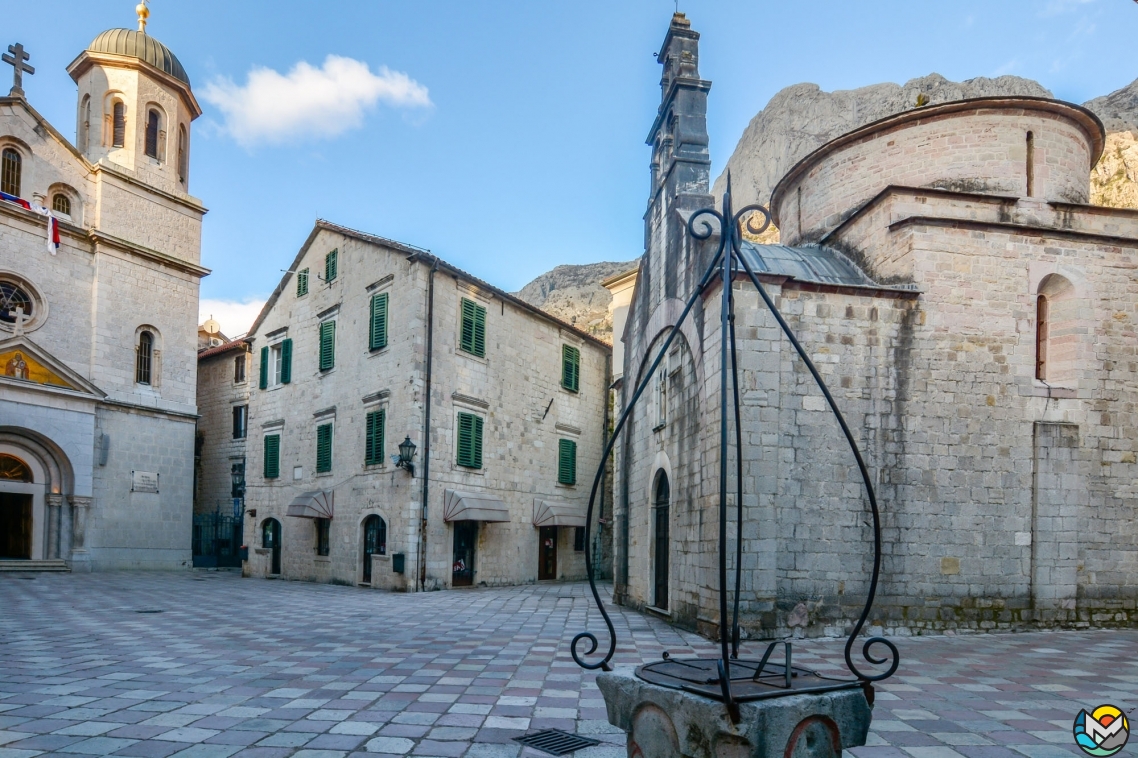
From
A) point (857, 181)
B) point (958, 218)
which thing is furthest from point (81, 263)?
point (958, 218)

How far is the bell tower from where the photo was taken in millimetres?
25047

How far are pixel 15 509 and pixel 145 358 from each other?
5547 millimetres

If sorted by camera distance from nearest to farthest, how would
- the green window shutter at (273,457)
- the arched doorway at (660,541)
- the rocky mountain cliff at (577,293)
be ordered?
1. the arched doorway at (660,541)
2. the green window shutter at (273,457)
3. the rocky mountain cliff at (577,293)

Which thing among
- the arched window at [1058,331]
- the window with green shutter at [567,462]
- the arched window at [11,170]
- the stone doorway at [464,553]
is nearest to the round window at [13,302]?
the arched window at [11,170]

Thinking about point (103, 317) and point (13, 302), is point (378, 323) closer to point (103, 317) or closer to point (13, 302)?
point (103, 317)

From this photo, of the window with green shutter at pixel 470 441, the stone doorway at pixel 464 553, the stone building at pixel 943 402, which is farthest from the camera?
the window with green shutter at pixel 470 441

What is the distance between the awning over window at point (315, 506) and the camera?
21.7 meters

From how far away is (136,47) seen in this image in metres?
25.6

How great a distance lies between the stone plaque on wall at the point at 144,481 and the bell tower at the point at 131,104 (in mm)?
9177

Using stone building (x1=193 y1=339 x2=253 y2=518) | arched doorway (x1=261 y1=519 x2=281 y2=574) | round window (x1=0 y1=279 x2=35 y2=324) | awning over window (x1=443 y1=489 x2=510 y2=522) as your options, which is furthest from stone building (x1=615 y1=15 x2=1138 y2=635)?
stone building (x1=193 y1=339 x2=253 y2=518)

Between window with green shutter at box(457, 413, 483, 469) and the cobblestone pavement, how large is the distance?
24.7 ft

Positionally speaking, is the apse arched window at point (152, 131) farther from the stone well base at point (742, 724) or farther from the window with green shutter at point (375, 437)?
the stone well base at point (742, 724)

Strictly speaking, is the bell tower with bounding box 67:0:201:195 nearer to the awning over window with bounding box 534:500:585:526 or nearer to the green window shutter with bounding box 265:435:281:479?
the green window shutter with bounding box 265:435:281:479

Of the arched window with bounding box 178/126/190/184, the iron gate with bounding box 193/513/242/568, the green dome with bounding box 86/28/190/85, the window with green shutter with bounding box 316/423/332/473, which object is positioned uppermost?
the green dome with bounding box 86/28/190/85
